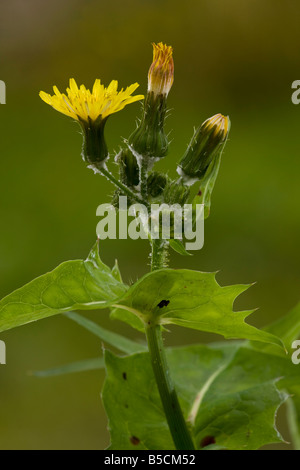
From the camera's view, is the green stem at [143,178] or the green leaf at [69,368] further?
the green leaf at [69,368]

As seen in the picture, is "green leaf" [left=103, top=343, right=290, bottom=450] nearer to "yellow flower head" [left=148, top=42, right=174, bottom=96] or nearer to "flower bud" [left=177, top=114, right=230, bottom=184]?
"flower bud" [left=177, top=114, right=230, bottom=184]

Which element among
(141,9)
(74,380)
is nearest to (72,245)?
(74,380)

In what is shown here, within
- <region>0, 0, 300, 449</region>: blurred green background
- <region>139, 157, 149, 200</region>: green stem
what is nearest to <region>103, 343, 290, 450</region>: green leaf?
<region>139, 157, 149, 200</region>: green stem

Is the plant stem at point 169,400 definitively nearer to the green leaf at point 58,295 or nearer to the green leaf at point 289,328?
the green leaf at point 58,295

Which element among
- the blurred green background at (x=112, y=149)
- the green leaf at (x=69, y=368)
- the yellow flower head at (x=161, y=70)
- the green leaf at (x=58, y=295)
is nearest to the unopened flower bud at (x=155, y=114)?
the yellow flower head at (x=161, y=70)

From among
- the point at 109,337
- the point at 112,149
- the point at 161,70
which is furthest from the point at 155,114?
the point at 112,149

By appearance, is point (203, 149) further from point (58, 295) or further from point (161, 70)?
point (58, 295)

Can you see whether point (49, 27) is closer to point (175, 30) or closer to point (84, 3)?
point (84, 3)
